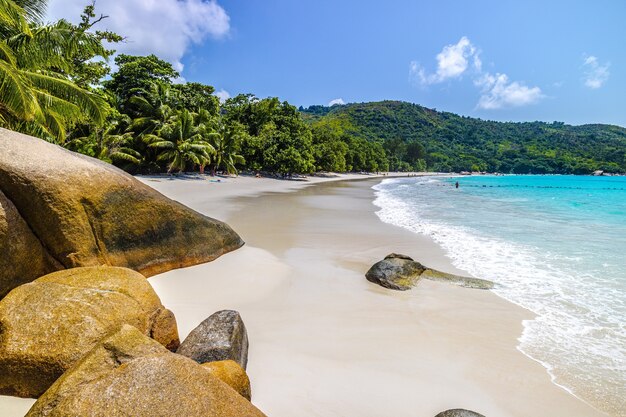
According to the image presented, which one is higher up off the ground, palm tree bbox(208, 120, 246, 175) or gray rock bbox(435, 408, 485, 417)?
palm tree bbox(208, 120, 246, 175)

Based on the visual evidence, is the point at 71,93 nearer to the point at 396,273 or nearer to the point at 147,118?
the point at 396,273

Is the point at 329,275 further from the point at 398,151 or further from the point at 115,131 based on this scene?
the point at 398,151

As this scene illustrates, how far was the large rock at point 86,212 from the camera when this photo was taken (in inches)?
177

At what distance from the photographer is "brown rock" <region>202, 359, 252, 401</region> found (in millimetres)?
3035

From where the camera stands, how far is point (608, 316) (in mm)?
5957

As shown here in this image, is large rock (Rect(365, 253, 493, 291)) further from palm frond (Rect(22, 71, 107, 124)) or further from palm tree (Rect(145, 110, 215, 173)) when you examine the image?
palm tree (Rect(145, 110, 215, 173))

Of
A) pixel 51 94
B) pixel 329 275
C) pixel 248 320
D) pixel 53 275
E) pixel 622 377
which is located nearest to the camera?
pixel 53 275

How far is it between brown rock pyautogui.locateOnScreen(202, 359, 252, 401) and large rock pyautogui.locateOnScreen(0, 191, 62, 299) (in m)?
2.97

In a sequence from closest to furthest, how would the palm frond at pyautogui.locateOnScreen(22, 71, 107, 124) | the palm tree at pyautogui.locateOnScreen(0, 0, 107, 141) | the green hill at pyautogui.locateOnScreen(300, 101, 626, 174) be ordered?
the palm tree at pyautogui.locateOnScreen(0, 0, 107, 141), the palm frond at pyautogui.locateOnScreen(22, 71, 107, 124), the green hill at pyautogui.locateOnScreen(300, 101, 626, 174)

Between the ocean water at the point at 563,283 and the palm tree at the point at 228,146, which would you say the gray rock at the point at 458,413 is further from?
the palm tree at the point at 228,146

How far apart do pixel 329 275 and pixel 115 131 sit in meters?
32.4

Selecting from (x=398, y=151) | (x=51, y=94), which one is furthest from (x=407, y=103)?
(x=51, y=94)

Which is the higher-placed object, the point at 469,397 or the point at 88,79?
the point at 88,79

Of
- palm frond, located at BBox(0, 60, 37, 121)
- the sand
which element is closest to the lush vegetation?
palm frond, located at BBox(0, 60, 37, 121)
